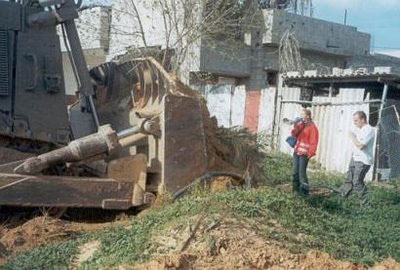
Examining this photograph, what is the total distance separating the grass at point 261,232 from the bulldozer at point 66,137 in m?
0.58

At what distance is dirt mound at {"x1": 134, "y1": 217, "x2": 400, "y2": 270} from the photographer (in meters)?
5.35

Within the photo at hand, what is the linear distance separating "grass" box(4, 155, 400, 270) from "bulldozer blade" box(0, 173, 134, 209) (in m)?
0.62

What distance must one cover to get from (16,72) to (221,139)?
8.83ft

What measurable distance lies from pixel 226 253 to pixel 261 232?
68 cm

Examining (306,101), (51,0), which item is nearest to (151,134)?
(51,0)

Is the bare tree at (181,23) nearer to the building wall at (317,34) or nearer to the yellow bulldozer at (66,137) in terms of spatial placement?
the building wall at (317,34)

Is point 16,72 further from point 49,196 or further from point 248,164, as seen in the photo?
point 248,164

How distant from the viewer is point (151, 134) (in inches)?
306

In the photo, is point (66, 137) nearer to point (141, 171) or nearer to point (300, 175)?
point (141, 171)

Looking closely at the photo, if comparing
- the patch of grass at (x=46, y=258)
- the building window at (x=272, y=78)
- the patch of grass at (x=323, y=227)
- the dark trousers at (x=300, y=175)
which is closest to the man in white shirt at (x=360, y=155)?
the dark trousers at (x=300, y=175)

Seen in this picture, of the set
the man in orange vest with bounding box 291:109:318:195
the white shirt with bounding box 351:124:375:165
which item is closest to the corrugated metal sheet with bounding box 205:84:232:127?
the man in orange vest with bounding box 291:109:318:195

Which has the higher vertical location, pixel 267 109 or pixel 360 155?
pixel 267 109

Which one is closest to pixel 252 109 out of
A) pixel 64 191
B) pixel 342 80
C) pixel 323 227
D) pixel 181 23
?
pixel 181 23

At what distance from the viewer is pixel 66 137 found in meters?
8.16
